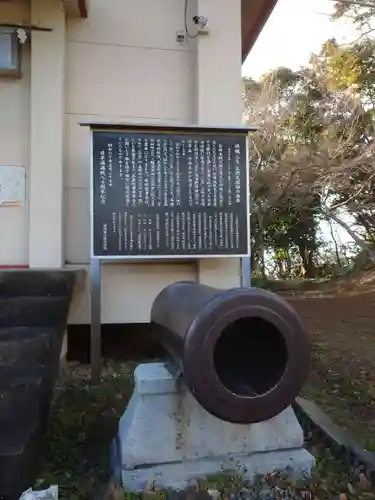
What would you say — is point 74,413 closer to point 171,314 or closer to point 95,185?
point 171,314

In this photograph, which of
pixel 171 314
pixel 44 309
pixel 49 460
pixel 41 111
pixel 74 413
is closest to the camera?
pixel 171 314

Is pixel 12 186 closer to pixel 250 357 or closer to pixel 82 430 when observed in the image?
pixel 82 430

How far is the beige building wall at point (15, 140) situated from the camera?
15.9 ft

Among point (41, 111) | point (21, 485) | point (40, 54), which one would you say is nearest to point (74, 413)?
point (21, 485)

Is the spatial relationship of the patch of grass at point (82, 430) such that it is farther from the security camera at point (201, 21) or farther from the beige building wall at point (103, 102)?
the security camera at point (201, 21)

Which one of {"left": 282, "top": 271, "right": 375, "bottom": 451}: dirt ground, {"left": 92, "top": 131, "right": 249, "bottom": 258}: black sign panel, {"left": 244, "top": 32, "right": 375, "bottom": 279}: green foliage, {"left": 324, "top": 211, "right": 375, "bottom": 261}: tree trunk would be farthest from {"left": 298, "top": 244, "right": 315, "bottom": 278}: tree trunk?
{"left": 92, "top": 131, "right": 249, "bottom": 258}: black sign panel

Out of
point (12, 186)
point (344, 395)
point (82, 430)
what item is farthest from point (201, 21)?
point (82, 430)


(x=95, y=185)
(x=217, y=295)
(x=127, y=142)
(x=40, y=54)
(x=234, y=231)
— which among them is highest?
(x=40, y=54)

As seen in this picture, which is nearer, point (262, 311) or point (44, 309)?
point (262, 311)

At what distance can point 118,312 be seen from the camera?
4.99m

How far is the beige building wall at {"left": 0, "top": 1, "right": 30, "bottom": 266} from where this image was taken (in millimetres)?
4852

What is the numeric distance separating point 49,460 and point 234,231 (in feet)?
8.11

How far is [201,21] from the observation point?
4992 mm

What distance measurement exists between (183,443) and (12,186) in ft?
10.3
